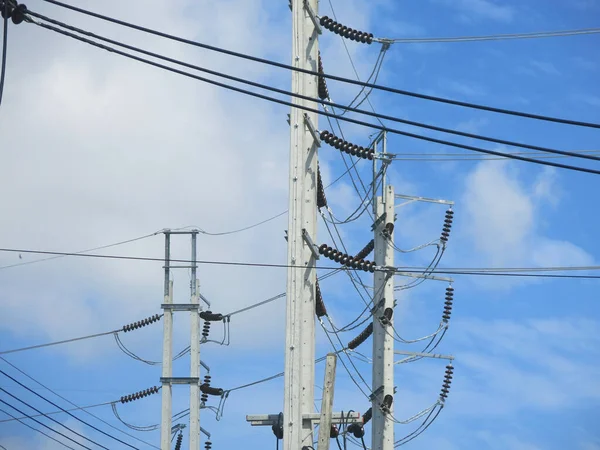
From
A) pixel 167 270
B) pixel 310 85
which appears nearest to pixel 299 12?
pixel 310 85

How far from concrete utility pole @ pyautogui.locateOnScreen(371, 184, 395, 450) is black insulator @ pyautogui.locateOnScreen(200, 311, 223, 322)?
6.88m

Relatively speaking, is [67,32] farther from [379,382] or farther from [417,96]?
[379,382]

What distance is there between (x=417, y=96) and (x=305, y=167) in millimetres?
5459

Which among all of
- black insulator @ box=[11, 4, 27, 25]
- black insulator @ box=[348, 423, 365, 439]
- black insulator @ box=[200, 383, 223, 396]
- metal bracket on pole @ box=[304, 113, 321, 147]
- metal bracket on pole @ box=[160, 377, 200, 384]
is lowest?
black insulator @ box=[348, 423, 365, 439]

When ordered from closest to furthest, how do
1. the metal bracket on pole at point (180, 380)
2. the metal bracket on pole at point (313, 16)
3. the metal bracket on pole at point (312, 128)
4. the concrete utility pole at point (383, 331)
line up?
1. the metal bracket on pole at point (312, 128)
2. the metal bracket on pole at point (313, 16)
3. the concrete utility pole at point (383, 331)
4. the metal bracket on pole at point (180, 380)

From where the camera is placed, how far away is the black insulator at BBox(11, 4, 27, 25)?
52.4 feet

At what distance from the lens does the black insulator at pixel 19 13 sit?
15977 mm

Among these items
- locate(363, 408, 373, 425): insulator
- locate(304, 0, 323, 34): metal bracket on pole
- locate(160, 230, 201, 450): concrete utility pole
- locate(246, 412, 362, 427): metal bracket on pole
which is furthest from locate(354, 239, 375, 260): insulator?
locate(246, 412, 362, 427): metal bracket on pole

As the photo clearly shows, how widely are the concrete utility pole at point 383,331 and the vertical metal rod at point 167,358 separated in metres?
7.08

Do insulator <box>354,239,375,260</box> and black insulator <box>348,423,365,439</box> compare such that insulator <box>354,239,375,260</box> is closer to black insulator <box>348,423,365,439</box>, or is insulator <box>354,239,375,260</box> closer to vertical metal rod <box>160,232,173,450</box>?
vertical metal rod <box>160,232,173,450</box>

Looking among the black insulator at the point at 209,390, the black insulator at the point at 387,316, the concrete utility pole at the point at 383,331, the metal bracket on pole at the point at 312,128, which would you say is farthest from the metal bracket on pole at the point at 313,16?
the black insulator at the point at 209,390

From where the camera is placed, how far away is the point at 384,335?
30.5 metres

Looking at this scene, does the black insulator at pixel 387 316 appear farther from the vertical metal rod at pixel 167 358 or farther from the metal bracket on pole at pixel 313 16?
the metal bracket on pole at pixel 313 16

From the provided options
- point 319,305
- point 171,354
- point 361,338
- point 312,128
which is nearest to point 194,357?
point 171,354
